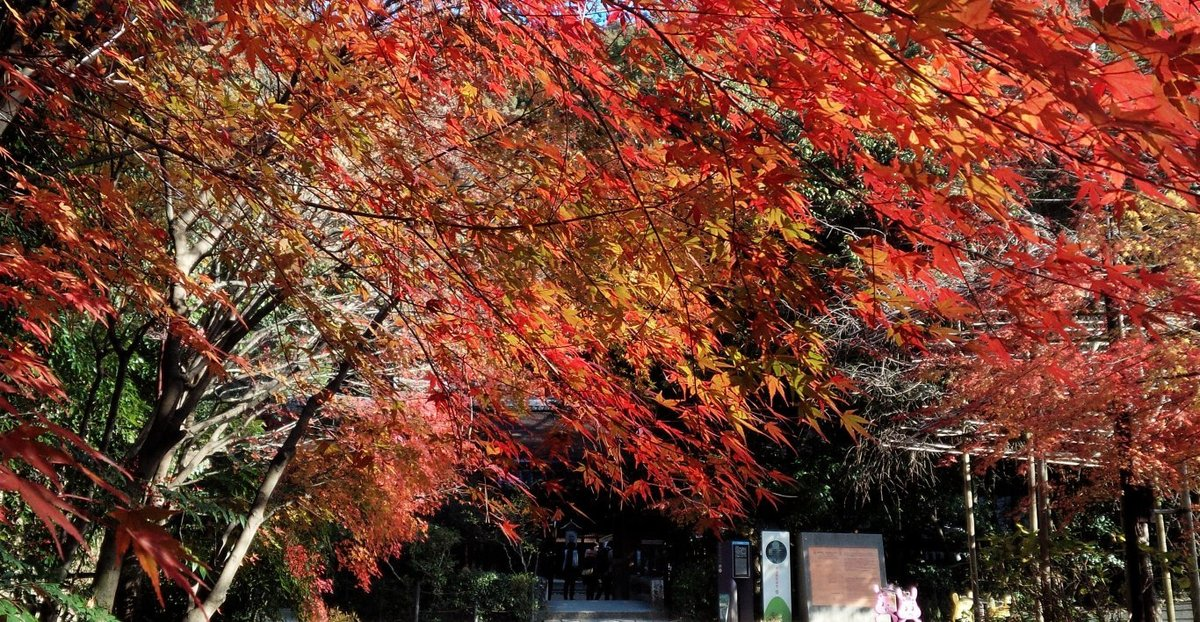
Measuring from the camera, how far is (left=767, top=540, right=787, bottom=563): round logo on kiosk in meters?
12.8

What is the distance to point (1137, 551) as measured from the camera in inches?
338

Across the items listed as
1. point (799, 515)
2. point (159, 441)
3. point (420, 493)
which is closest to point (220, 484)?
point (420, 493)

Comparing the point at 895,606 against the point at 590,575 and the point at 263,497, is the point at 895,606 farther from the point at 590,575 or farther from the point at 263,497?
the point at 590,575

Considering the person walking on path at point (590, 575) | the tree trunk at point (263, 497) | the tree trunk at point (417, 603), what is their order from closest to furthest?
1. the tree trunk at point (263, 497)
2. the tree trunk at point (417, 603)
3. the person walking on path at point (590, 575)

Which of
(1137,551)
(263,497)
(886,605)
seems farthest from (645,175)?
(886,605)

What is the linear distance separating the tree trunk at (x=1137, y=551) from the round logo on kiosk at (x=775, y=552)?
486 centimetres

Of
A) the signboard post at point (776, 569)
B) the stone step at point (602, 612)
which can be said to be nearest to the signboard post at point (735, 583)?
the signboard post at point (776, 569)

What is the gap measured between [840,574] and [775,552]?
0.92 m

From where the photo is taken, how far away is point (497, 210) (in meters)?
3.36

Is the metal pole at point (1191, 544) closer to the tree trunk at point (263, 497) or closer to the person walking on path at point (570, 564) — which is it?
the tree trunk at point (263, 497)

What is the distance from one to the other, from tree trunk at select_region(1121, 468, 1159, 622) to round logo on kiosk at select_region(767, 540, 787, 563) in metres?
4.86

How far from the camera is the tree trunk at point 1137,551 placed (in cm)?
852

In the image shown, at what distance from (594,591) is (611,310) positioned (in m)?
16.9

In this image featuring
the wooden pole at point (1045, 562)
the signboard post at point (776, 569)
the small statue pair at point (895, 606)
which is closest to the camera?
the wooden pole at point (1045, 562)
